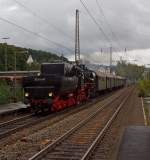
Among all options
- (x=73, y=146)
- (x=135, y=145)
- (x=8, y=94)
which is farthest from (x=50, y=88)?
(x=135, y=145)

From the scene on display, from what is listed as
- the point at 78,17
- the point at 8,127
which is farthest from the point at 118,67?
the point at 8,127

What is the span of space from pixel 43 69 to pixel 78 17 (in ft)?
→ 73.8

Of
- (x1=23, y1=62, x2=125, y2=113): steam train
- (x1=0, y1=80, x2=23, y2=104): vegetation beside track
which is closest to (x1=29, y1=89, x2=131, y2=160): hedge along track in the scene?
(x1=23, y1=62, x2=125, y2=113): steam train

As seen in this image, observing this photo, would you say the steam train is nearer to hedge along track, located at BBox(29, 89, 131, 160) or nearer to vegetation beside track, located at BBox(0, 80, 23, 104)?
vegetation beside track, located at BBox(0, 80, 23, 104)

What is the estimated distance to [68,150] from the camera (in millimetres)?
13305

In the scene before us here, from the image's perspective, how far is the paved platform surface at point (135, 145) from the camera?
37.8ft

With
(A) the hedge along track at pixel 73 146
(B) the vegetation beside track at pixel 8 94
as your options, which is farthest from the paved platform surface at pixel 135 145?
(B) the vegetation beside track at pixel 8 94

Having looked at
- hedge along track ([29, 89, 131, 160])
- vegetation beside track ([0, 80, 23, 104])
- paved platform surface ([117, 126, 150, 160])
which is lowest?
hedge along track ([29, 89, 131, 160])

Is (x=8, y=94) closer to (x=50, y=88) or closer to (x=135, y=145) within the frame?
(x=50, y=88)

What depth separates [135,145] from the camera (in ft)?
43.6

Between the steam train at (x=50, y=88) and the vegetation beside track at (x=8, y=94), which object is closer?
the steam train at (x=50, y=88)

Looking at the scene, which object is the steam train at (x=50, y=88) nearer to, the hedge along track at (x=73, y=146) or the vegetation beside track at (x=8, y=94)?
the vegetation beside track at (x=8, y=94)

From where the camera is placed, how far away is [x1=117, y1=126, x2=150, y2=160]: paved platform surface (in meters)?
11.5

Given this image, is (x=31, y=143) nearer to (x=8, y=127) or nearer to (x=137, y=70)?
(x=8, y=127)
